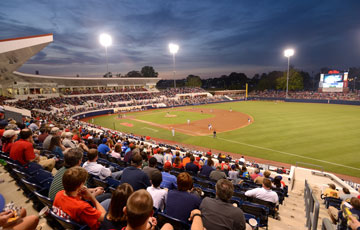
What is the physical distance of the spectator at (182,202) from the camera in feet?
11.8

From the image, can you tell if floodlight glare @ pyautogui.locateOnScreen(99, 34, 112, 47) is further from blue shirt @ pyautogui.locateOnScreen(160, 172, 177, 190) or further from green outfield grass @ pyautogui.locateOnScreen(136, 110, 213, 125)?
blue shirt @ pyautogui.locateOnScreen(160, 172, 177, 190)

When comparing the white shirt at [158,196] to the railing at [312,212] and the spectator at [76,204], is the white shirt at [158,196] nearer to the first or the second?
the spectator at [76,204]

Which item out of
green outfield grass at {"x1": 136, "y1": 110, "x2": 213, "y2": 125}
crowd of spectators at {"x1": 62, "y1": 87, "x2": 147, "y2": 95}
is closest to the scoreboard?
green outfield grass at {"x1": 136, "y1": 110, "x2": 213, "y2": 125}

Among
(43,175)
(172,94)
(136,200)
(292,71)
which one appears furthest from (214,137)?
(292,71)

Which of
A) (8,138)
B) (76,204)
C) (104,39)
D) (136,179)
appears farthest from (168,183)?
(104,39)

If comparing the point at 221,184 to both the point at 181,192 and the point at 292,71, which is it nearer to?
the point at 181,192

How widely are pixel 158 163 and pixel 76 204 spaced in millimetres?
7077

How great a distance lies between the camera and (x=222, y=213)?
316 cm

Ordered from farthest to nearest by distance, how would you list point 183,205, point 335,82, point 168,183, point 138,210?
point 335,82 < point 168,183 < point 183,205 < point 138,210

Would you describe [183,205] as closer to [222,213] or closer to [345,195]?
[222,213]

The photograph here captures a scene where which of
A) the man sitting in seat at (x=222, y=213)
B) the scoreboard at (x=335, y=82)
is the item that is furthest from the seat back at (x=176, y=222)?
the scoreboard at (x=335, y=82)

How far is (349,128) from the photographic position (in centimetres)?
2789

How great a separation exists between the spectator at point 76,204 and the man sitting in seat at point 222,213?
5.57 feet

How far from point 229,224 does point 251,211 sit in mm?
2652
